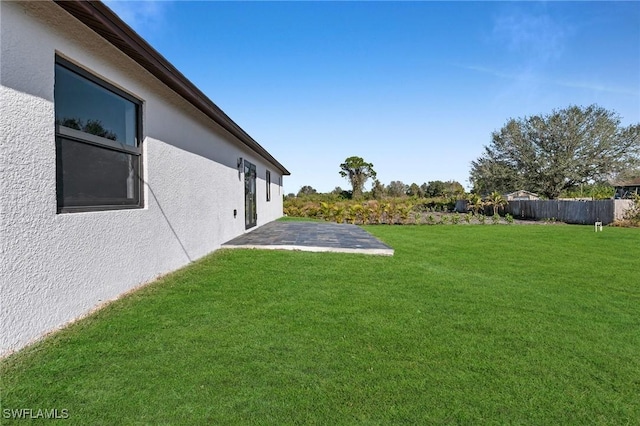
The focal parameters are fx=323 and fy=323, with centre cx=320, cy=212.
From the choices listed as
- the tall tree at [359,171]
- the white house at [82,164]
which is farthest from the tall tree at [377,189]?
the white house at [82,164]

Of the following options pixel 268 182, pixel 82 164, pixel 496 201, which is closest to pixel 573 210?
pixel 496 201

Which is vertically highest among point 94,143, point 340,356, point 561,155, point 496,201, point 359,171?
point 359,171

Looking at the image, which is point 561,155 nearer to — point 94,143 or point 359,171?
point 359,171

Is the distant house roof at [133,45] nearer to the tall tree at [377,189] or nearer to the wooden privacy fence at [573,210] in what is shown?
the wooden privacy fence at [573,210]

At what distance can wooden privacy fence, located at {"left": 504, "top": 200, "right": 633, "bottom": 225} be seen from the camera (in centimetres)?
1862

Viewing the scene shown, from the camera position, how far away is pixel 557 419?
2023 mm

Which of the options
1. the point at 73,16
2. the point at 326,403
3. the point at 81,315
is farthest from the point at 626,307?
the point at 73,16

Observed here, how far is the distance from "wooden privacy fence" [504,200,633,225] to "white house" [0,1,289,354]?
2294 centimetres

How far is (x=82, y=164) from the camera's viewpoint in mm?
3518

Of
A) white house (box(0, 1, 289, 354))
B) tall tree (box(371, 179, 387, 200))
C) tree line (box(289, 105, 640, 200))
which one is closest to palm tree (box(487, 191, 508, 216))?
tree line (box(289, 105, 640, 200))

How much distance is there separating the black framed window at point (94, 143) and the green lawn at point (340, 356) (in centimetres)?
128

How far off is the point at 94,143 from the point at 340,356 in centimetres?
352

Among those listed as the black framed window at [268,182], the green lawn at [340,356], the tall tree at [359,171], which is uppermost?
the tall tree at [359,171]

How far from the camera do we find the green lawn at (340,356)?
2.07 m
